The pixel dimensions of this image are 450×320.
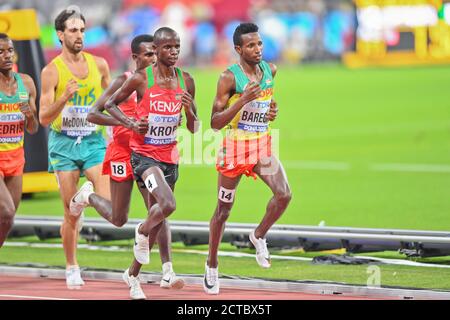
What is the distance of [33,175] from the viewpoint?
19047 mm

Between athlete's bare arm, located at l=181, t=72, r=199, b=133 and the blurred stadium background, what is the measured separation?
16.3ft

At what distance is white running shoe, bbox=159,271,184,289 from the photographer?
1148cm

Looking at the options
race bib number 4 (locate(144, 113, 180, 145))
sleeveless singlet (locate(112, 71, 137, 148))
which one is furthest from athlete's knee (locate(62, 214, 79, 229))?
race bib number 4 (locate(144, 113, 180, 145))

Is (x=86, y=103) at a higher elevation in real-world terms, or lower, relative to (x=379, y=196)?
higher

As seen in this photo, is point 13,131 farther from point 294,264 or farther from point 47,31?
point 47,31

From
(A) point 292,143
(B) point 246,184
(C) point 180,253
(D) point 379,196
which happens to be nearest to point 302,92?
(A) point 292,143

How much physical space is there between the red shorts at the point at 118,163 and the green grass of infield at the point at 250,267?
A: 152 centimetres

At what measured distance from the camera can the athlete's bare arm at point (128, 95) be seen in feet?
37.2

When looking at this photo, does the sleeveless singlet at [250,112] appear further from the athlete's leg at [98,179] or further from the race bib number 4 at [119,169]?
the athlete's leg at [98,179]

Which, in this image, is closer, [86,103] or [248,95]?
[248,95]

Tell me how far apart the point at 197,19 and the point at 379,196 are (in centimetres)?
4481

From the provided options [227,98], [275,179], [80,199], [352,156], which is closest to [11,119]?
[80,199]

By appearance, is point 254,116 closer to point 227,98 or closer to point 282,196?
point 227,98

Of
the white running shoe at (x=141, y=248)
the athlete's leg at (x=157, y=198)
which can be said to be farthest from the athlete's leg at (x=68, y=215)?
the athlete's leg at (x=157, y=198)
